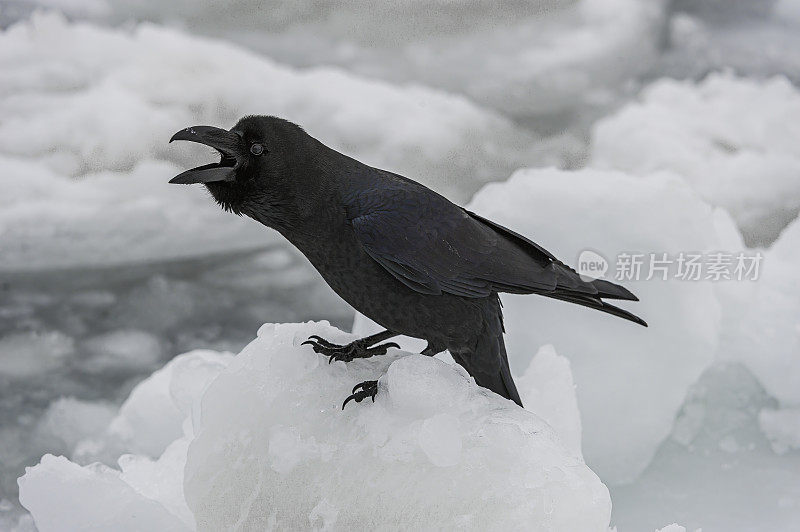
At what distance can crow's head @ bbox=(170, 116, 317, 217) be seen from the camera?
112 cm

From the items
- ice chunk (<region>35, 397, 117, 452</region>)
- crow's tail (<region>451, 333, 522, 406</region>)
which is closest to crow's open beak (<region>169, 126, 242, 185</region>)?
crow's tail (<region>451, 333, 522, 406</region>)

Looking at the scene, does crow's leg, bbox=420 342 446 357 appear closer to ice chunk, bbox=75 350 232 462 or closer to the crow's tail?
the crow's tail

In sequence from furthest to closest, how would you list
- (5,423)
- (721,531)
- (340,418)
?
(5,423) → (721,531) → (340,418)

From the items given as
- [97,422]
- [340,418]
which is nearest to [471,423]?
[340,418]

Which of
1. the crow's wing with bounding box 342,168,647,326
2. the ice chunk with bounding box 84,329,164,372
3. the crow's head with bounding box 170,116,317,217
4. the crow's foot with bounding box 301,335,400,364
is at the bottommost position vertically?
the ice chunk with bounding box 84,329,164,372

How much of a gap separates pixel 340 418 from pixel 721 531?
3.46 ft

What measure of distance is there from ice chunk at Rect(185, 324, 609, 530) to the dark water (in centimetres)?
114

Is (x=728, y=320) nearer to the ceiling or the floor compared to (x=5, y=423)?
nearer to the ceiling

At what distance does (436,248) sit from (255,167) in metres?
0.28

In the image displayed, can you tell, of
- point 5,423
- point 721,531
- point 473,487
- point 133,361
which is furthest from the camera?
point 133,361

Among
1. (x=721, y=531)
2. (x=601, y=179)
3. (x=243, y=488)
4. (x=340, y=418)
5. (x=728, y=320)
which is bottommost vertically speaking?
(x=721, y=531)

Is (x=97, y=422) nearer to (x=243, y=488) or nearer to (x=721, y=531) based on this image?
(x=243, y=488)

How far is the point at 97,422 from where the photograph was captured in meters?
2.25

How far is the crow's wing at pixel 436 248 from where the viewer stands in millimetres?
1145
